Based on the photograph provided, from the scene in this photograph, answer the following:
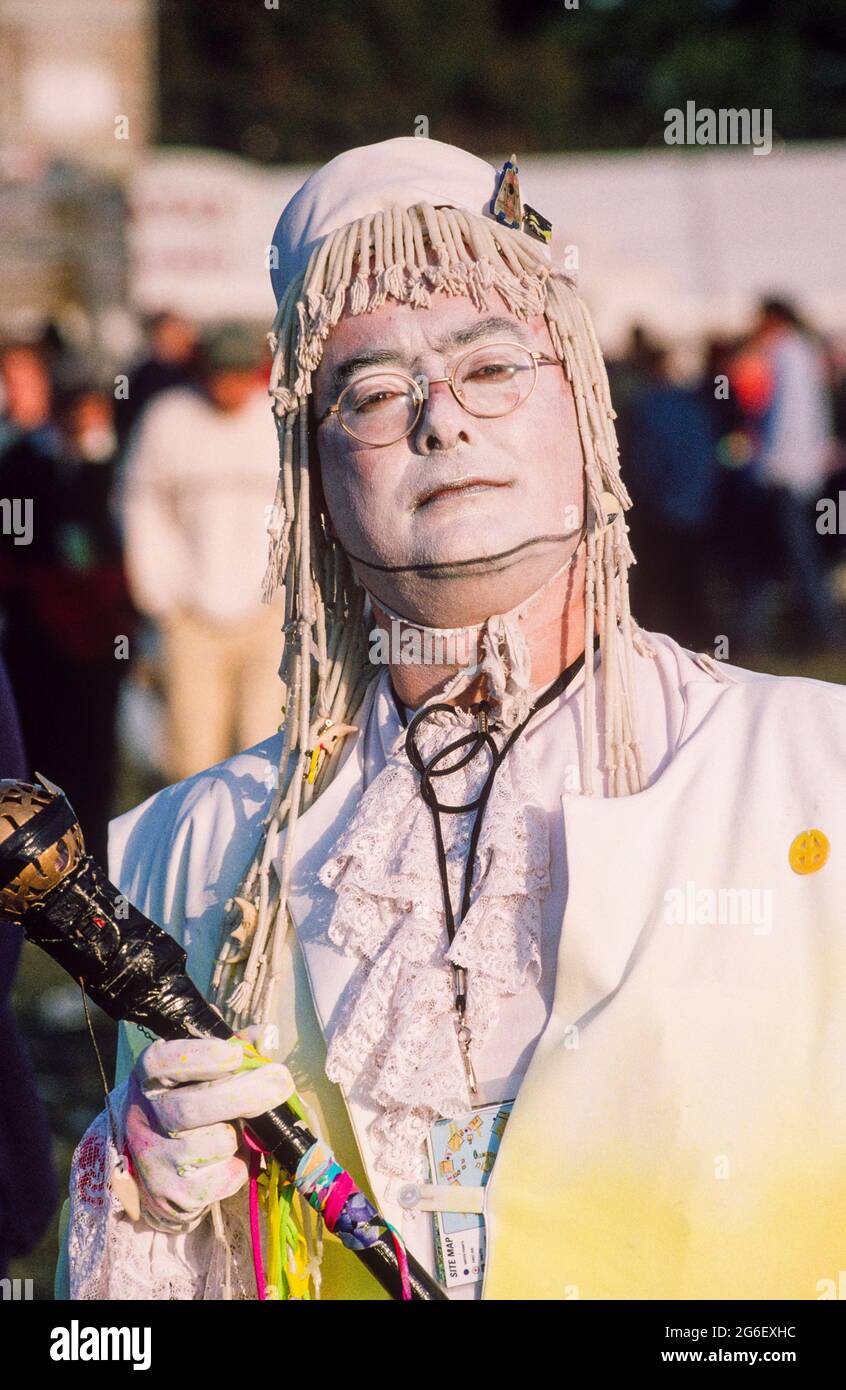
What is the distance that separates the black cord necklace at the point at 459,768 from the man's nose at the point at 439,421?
351 millimetres

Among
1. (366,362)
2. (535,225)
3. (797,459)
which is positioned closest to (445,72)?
(797,459)

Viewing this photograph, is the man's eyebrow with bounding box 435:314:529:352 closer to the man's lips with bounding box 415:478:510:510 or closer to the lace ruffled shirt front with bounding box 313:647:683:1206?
the man's lips with bounding box 415:478:510:510

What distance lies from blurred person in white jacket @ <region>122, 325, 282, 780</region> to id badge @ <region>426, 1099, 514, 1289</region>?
14.1 ft

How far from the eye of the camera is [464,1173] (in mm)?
2361

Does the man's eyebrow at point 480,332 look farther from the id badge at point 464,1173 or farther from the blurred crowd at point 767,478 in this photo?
the blurred crowd at point 767,478

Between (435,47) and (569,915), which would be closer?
(569,915)

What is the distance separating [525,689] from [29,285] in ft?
48.1

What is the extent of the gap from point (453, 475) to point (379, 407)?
0.15m

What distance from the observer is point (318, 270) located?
250 centimetres

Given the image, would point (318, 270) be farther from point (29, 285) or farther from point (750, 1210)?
point (29, 285)

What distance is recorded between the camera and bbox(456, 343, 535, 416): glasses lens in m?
2.44

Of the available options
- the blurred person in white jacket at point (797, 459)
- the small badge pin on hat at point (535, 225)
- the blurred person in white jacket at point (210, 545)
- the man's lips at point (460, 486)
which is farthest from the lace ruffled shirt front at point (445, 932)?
the blurred person in white jacket at point (797, 459)

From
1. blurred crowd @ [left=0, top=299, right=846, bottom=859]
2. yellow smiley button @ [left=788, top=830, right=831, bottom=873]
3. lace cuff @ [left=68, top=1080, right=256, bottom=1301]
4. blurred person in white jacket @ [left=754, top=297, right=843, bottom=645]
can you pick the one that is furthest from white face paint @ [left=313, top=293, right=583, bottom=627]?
blurred person in white jacket @ [left=754, top=297, right=843, bottom=645]
